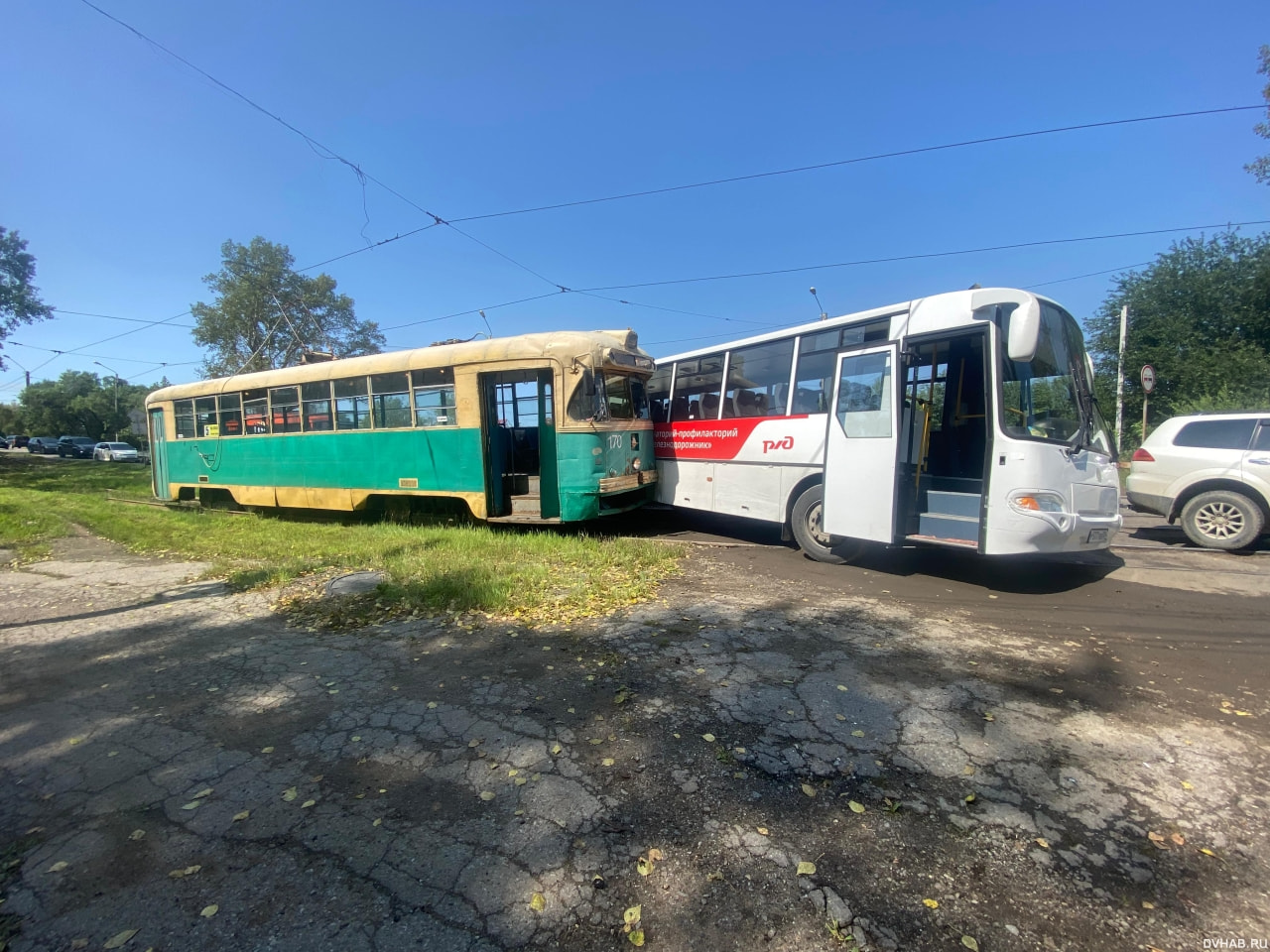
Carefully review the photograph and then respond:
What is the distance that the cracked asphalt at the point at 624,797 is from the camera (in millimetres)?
2082

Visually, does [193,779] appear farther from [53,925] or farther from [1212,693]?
[1212,693]

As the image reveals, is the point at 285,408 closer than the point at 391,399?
No

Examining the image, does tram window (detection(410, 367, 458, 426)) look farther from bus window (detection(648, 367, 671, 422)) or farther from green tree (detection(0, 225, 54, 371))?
green tree (detection(0, 225, 54, 371))

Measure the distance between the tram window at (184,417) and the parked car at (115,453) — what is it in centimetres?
3606

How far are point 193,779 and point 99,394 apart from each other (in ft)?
289

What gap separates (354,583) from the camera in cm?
654

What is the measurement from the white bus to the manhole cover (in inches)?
195

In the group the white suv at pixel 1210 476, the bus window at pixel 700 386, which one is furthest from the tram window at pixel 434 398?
the white suv at pixel 1210 476

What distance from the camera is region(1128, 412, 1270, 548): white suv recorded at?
757cm

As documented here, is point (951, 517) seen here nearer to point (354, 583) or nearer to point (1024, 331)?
point (1024, 331)

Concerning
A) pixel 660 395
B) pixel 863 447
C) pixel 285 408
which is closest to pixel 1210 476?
pixel 863 447

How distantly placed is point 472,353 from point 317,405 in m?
3.94

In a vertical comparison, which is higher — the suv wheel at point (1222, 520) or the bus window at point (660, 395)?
the bus window at point (660, 395)

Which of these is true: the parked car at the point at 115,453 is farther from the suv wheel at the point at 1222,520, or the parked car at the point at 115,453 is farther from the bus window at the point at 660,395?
the suv wheel at the point at 1222,520
